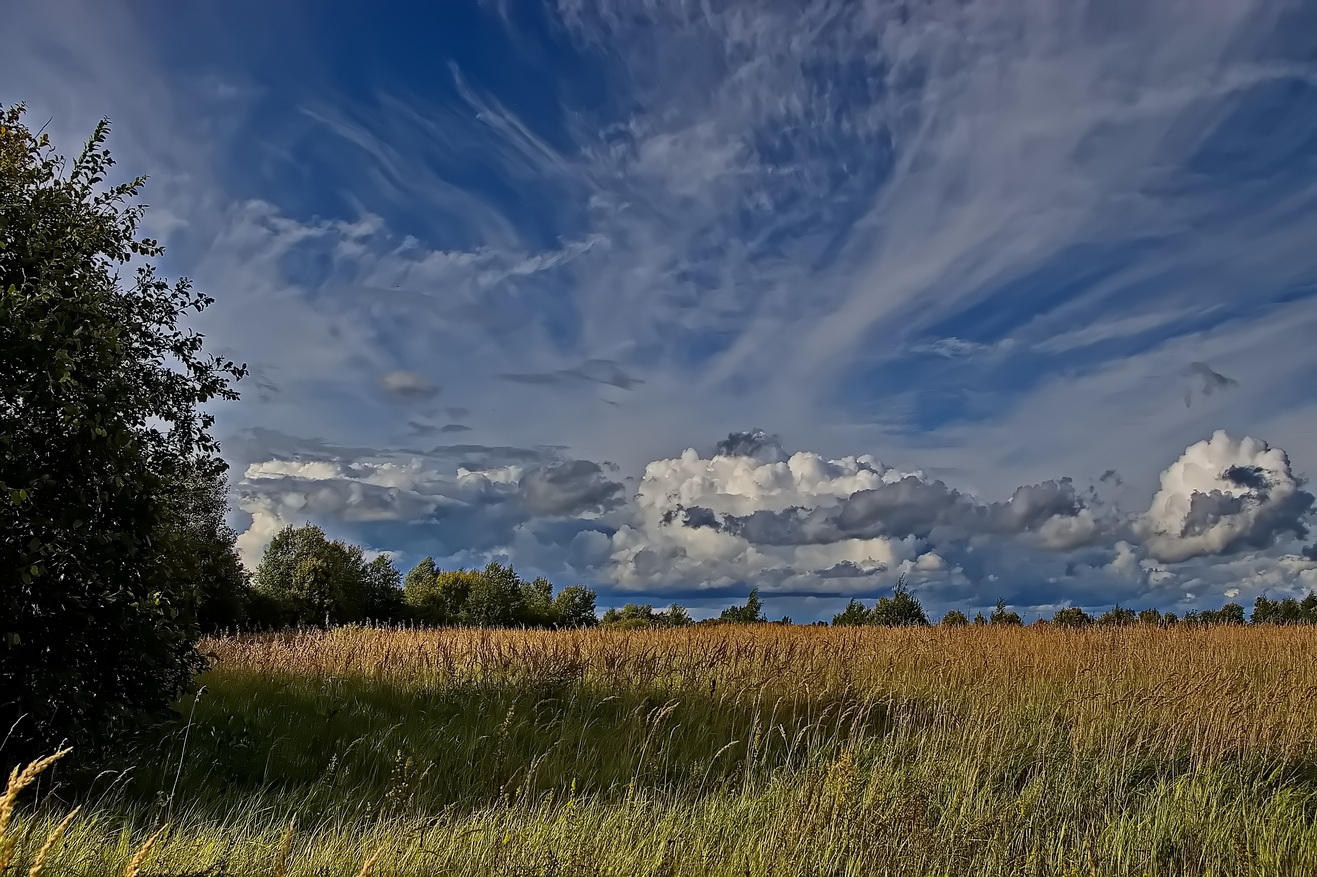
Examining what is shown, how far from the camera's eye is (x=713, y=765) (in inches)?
339

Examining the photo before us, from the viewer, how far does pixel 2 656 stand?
253 inches

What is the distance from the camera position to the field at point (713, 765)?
16.1 feet

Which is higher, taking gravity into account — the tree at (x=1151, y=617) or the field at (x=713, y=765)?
the tree at (x=1151, y=617)

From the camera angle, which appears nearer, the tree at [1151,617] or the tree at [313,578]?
the tree at [1151,617]

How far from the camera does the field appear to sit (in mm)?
4910

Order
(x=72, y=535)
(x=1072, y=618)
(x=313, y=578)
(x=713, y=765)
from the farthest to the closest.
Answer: (x=313, y=578) → (x=1072, y=618) → (x=713, y=765) → (x=72, y=535)

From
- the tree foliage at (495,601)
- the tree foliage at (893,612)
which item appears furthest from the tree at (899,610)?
the tree foliage at (495,601)

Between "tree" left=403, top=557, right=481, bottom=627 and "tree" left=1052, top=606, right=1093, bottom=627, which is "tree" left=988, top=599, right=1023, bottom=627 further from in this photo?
"tree" left=403, top=557, right=481, bottom=627

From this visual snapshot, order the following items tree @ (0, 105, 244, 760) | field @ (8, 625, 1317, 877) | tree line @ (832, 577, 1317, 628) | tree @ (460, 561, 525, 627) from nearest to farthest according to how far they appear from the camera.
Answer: field @ (8, 625, 1317, 877) → tree @ (0, 105, 244, 760) → tree line @ (832, 577, 1317, 628) → tree @ (460, 561, 525, 627)

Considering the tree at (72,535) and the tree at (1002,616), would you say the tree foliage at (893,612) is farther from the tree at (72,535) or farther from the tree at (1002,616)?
the tree at (72,535)

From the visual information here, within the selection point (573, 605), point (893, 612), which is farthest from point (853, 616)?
point (573, 605)

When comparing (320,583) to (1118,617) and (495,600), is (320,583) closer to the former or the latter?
(495,600)

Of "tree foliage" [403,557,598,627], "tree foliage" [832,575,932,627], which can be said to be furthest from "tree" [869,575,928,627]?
"tree foliage" [403,557,598,627]

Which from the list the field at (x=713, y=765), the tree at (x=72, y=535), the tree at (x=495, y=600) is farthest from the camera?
the tree at (x=495, y=600)
